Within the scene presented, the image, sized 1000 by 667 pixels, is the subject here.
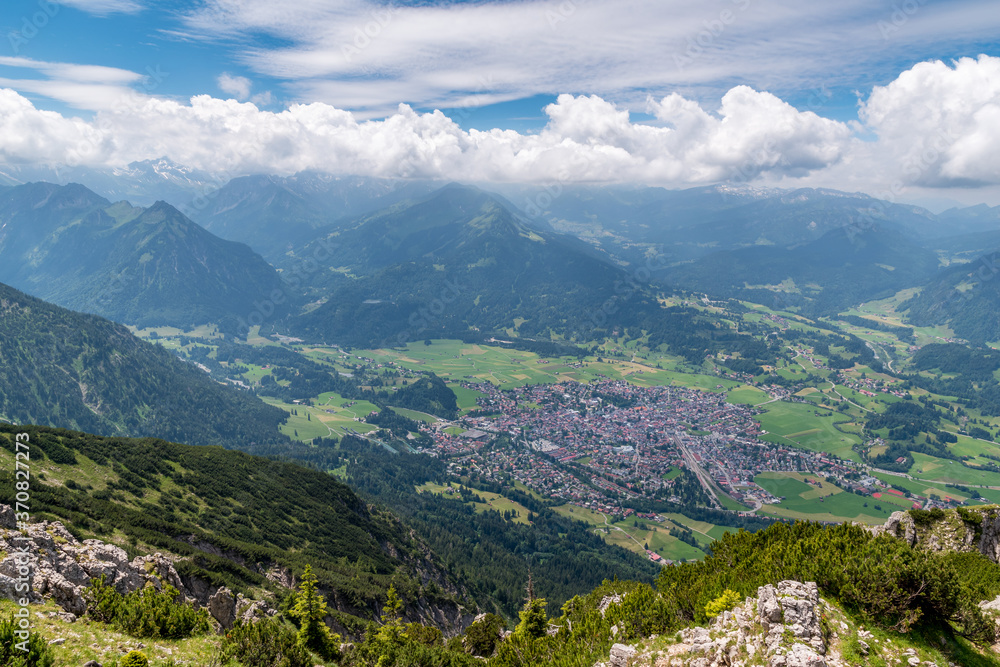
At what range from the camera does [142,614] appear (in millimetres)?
29016

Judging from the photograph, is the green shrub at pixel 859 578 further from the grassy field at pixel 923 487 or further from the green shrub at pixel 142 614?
the grassy field at pixel 923 487

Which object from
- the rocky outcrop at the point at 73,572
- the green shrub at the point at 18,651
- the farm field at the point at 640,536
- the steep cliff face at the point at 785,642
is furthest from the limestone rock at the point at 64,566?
the farm field at the point at 640,536

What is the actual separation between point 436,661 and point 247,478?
68272 millimetres

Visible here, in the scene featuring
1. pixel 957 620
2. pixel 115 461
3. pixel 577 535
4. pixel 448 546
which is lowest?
pixel 577 535

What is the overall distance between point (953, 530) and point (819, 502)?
15792cm

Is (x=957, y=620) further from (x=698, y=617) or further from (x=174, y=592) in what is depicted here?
(x=174, y=592)

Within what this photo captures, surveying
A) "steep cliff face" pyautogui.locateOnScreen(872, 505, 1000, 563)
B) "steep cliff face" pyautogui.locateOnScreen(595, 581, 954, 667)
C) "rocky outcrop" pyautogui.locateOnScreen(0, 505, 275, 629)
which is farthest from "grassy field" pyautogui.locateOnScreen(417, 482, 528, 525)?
"steep cliff face" pyautogui.locateOnScreen(595, 581, 954, 667)

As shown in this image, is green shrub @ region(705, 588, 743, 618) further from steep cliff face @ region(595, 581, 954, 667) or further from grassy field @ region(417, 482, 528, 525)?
grassy field @ region(417, 482, 528, 525)

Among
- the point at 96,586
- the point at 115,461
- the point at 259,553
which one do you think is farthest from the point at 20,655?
the point at 115,461

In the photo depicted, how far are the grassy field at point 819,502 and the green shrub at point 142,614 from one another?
175 m

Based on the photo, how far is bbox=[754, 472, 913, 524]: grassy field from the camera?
160 meters

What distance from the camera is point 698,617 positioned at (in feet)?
95.7

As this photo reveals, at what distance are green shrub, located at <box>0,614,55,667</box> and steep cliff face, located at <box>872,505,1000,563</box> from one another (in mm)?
54185

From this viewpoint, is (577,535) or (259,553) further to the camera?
(577,535)
